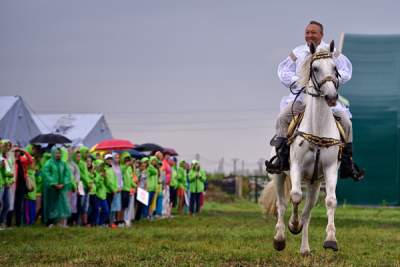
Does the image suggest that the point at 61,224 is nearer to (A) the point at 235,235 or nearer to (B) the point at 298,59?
(A) the point at 235,235

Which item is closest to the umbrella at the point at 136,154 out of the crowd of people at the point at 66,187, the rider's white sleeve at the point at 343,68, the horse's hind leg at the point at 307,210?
the crowd of people at the point at 66,187

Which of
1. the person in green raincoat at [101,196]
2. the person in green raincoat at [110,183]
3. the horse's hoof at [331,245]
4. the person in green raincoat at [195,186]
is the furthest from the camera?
the person in green raincoat at [195,186]

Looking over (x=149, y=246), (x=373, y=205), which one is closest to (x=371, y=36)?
(x=373, y=205)

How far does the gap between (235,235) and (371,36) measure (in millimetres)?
23228

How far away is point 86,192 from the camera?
20.9 meters

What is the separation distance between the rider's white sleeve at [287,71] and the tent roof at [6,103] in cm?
1778

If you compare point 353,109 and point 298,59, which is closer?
point 298,59

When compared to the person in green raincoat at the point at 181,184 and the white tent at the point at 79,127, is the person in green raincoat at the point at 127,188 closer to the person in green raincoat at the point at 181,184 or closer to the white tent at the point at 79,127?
the person in green raincoat at the point at 181,184

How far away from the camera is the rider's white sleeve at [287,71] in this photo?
12.0 metres

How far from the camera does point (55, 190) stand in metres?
20.1

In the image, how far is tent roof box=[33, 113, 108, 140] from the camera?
35812 mm

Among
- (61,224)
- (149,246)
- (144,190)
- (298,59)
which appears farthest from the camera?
(144,190)

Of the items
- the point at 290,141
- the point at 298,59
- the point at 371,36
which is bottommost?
the point at 290,141

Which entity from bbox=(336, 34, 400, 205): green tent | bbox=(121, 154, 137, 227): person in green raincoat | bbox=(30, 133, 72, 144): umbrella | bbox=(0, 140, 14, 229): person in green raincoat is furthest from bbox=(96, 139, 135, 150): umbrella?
bbox=(336, 34, 400, 205): green tent
